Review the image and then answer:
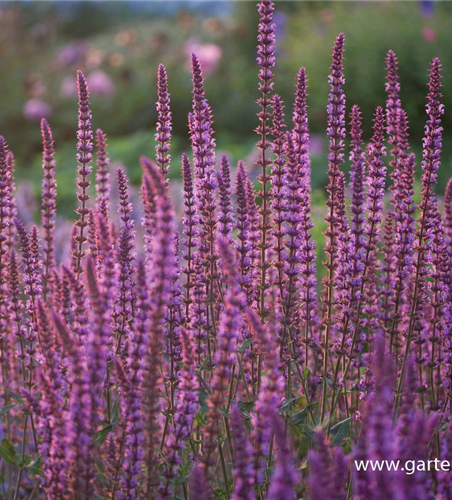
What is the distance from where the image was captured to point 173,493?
3.38 metres

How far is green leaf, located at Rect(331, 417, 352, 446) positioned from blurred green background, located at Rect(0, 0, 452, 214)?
21.5 feet

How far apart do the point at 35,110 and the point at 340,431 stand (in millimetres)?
15007

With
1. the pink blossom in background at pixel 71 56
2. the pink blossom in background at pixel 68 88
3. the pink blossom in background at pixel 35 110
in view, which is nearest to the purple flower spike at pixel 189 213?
the pink blossom in background at pixel 35 110

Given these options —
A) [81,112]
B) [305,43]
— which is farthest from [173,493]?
[305,43]

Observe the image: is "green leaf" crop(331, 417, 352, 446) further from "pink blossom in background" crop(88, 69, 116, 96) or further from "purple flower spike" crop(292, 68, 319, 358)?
"pink blossom in background" crop(88, 69, 116, 96)


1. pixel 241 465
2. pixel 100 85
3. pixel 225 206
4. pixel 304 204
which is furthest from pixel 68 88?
pixel 241 465

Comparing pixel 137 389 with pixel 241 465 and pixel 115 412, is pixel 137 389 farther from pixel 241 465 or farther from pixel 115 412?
pixel 115 412

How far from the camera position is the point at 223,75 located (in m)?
21.0

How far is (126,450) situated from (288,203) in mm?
1531

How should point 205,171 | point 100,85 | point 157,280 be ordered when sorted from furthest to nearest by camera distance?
point 100,85, point 205,171, point 157,280

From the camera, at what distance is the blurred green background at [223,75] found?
14.0 metres

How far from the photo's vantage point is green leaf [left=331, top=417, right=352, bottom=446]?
338cm

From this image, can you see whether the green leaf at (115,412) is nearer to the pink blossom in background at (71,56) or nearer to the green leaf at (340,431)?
the green leaf at (340,431)

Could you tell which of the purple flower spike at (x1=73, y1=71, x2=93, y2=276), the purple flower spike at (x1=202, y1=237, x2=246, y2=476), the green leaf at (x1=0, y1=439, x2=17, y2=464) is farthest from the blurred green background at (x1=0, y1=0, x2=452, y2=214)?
the purple flower spike at (x1=202, y1=237, x2=246, y2=476)
